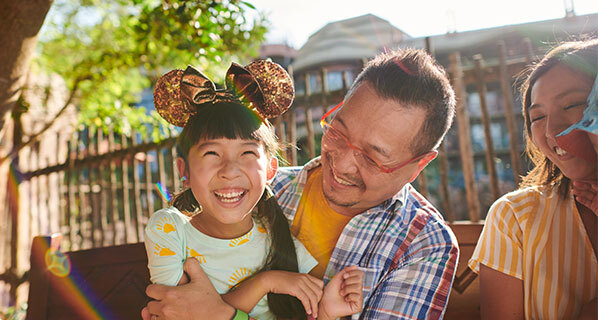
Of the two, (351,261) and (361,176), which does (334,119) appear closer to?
(361,176)

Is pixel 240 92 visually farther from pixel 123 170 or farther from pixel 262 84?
pixel 123 170

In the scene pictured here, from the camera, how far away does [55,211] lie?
21.4 feet

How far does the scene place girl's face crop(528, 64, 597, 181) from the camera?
5.02 feet

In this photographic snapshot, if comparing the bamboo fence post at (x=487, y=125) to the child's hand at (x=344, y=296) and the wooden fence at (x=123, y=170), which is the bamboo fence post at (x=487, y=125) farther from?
the child's hand at (x=344, y=296)

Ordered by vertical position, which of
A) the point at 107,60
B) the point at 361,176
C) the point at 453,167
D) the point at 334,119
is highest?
the point at 107,60

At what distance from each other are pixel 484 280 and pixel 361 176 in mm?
711

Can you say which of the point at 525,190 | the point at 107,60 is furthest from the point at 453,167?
the point at 525,190

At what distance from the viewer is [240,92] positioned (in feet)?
6.29

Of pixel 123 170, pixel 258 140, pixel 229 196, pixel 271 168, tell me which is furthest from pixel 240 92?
pixel 123 170

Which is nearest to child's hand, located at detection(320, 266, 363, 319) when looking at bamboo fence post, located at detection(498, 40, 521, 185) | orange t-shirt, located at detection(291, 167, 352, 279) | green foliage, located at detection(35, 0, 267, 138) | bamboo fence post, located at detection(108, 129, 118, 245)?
orange t-shirt, located at detection(291, 167, 352, 279)

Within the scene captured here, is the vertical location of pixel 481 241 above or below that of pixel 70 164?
below

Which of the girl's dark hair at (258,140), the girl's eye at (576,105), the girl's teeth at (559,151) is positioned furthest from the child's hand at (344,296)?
the girl's eye at (576,105)

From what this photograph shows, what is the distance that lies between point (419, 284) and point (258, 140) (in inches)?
35.7

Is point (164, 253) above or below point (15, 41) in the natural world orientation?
below
